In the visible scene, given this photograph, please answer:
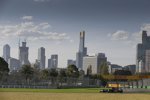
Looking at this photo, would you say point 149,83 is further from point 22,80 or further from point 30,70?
point 30,70

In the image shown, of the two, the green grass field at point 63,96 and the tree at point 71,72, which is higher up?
the tree at point 71,72

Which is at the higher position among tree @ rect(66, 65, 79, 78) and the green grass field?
tree @ rect(66, 65, 79, 78)

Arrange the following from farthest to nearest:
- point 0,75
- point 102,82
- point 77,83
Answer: point 102,82 < point 77,83 < point 0,75

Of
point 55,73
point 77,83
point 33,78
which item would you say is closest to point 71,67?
point 55,73

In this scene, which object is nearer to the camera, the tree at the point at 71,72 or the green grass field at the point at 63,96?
the green grass field at the point at 63,96

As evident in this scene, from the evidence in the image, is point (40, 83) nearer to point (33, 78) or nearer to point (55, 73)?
point (33, 78)

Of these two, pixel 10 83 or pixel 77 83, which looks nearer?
pixel 10 83

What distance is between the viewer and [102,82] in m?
136

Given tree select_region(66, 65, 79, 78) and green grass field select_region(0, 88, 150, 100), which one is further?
tree select_region(66, 65, 79, 78)

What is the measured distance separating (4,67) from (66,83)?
76.9 ft

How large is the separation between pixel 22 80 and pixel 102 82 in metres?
43.9

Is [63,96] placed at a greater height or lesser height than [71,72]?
lesser

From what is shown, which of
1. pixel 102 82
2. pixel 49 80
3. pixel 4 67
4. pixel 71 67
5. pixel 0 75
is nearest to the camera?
pixel 0 75

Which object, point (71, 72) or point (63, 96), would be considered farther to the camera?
point (71, 72)
